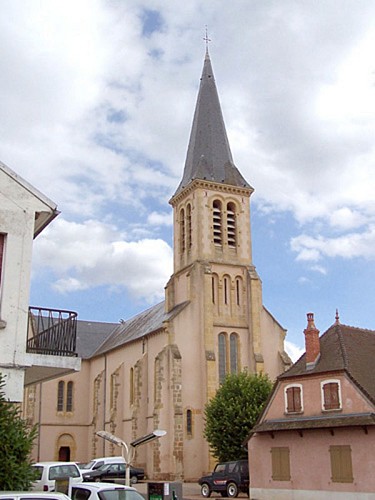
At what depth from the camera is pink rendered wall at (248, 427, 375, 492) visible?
23.5 metres

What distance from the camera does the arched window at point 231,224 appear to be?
45.7 m

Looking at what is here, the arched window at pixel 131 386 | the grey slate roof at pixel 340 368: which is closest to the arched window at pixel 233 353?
the arched window at pixel 131 386

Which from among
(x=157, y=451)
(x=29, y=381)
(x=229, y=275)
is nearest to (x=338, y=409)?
(x=29, y=381)

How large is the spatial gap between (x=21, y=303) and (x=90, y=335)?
45666 mm

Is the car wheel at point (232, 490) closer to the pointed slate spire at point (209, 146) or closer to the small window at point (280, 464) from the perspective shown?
the small window at point (280, 464)

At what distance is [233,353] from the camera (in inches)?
1663

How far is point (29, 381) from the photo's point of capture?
1605 cm

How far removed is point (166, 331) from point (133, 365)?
6567mm

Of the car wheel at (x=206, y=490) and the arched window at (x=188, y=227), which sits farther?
the arched window at (x=188, y=227)

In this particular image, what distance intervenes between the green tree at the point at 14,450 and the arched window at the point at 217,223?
34.7 meters

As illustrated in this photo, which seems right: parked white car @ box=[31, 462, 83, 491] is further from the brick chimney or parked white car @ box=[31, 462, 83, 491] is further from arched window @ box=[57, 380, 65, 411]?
arched window @ box=[57, 380, 65, 411]

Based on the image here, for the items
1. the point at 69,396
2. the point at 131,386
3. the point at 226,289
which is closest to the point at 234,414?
the point at 226,289

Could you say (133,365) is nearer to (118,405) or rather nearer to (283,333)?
(118,405)

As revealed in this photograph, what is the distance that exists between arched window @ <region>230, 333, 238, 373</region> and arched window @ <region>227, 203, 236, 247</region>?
6.99 m
